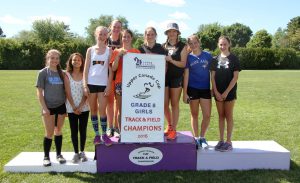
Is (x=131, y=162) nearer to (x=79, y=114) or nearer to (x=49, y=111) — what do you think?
(x=79, y=114)

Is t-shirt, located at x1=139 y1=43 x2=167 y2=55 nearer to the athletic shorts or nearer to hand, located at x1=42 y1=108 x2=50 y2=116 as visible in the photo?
the athletic shorts

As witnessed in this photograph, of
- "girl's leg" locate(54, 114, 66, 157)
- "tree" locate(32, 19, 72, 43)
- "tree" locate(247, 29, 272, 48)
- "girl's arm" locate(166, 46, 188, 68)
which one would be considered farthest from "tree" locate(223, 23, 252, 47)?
"girl's leg" locate(54, 114, 66, 157)

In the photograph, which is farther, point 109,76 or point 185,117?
point 185,117

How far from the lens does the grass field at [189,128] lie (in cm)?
499

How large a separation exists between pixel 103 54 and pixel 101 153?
149cm

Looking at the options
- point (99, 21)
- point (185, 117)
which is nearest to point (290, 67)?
point (185, 117)

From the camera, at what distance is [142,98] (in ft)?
16.6

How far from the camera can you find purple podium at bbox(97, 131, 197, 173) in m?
5.21

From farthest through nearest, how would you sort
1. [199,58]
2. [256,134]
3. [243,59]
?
[243,59] → [256,134] → [199,58]

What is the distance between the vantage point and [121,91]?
17.2 ft

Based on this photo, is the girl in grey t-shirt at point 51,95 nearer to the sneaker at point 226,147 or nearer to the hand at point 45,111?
the hand at point 45,111

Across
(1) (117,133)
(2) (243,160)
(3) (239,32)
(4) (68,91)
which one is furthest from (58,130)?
(3) (239,32)

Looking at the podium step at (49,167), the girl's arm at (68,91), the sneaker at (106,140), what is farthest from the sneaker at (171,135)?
the girl's arm at (68,91)

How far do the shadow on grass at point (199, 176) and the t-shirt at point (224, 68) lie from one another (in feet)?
4.24
